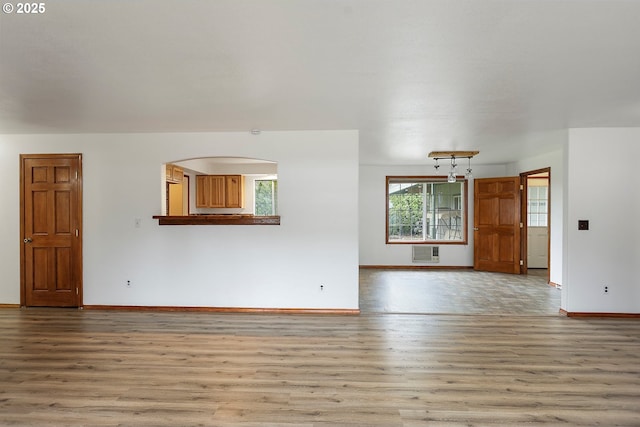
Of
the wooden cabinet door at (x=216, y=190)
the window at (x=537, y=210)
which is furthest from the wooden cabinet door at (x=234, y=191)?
the window at (x=537, y=210)

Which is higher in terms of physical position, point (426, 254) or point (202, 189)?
point (202, 189)

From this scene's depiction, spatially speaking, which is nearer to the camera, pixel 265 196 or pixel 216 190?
pixel 216 190

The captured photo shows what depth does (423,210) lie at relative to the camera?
8445 mm

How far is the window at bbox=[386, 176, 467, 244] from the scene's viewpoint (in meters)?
8.37

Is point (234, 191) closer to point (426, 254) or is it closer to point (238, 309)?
point (238, 309)

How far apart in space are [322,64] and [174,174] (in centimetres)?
457

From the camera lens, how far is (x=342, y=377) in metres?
2.83

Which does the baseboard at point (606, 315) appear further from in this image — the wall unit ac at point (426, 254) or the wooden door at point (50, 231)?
the wooden door at point (50, 231)

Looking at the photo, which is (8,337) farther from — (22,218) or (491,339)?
(491,339)

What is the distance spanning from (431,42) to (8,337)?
15.7 feet

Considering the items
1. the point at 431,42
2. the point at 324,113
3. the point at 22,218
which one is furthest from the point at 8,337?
the point at 431,42

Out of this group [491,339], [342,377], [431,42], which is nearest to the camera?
[431,42]

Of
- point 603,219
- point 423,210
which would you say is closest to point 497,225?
point 423,210

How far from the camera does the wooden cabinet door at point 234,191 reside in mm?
7895
